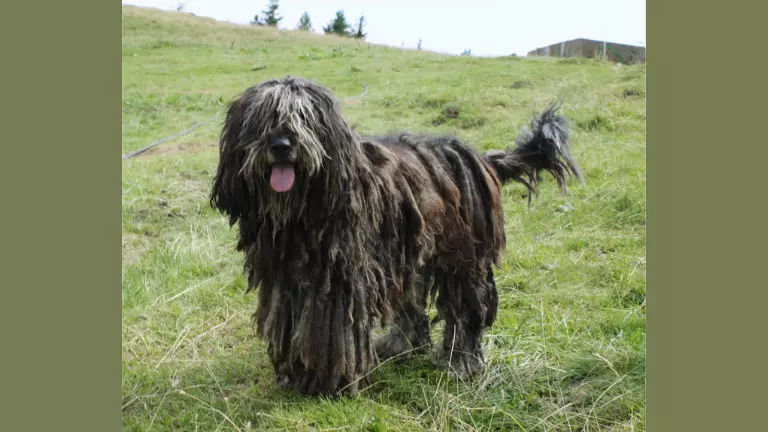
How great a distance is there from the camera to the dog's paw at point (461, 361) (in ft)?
16.7

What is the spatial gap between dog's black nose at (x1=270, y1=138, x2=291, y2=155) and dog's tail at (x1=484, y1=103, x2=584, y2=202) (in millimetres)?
2036

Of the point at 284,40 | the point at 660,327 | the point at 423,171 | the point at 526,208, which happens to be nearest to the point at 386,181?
the point at 423,171

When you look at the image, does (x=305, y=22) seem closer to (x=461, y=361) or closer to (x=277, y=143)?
(x=277, y=143)

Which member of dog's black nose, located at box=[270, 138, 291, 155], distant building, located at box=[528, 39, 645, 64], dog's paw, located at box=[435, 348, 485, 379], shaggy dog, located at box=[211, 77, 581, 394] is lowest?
dog's paw, located at box=[435, 348, 485, 379]

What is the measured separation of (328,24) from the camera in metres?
4.51

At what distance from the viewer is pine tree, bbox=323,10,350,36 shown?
176 inches

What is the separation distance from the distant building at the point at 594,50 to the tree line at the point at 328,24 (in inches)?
42.0

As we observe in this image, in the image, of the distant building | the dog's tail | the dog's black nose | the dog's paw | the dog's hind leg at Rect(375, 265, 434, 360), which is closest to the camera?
the dog's black nose

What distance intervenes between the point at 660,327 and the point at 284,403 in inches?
85.4

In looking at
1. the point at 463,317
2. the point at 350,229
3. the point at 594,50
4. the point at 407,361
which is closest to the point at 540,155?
the point at 594,50

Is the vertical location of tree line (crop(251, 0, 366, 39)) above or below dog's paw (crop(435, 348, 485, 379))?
above

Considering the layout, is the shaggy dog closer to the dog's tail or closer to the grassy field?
the dog's tail

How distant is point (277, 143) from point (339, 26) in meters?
1.10

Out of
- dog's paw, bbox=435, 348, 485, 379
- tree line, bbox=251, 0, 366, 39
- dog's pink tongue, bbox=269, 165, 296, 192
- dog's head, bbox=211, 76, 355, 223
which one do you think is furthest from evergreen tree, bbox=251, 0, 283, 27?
dog's paw, bbox=435, 348, 485, 379
